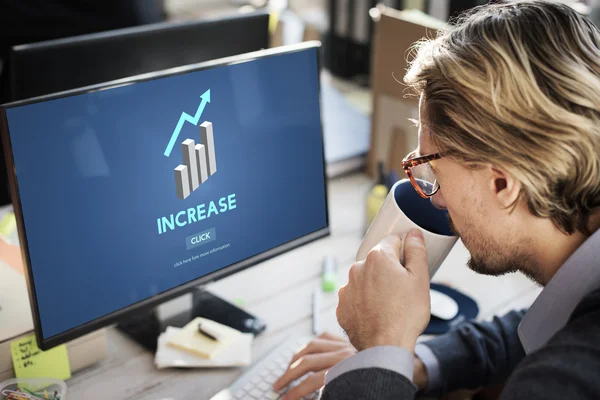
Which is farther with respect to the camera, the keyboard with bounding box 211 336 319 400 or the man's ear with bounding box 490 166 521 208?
the keyboard with bounding box 211 336 319 400

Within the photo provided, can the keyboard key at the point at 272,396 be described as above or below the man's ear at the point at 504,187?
below

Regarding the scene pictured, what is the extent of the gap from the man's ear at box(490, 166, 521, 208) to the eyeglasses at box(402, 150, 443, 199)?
102 millimetres

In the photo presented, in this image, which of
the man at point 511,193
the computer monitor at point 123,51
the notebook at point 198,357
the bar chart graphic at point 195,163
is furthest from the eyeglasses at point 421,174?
the computer monitor at point 123,51

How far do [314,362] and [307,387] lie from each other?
5cm

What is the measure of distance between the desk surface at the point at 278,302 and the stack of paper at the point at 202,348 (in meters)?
0.02

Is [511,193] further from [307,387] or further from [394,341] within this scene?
[307,387]

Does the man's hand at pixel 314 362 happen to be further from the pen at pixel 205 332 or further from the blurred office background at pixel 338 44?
the blurred office background at pixel 338 44

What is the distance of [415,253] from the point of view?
109 centimetres

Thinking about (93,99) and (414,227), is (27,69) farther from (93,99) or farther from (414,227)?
(414,227)

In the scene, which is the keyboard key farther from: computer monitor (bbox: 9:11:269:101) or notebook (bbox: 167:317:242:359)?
computer monitor (bbox: 9:11:269:101)

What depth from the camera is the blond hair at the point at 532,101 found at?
0.90 metres

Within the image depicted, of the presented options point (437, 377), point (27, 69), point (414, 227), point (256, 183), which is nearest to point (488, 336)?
point (437, 377)

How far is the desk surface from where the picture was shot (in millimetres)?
1197

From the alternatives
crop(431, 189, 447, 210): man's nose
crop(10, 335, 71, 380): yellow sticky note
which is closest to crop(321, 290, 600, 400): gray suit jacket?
crop(431, 189, 447, 210): man's nose
